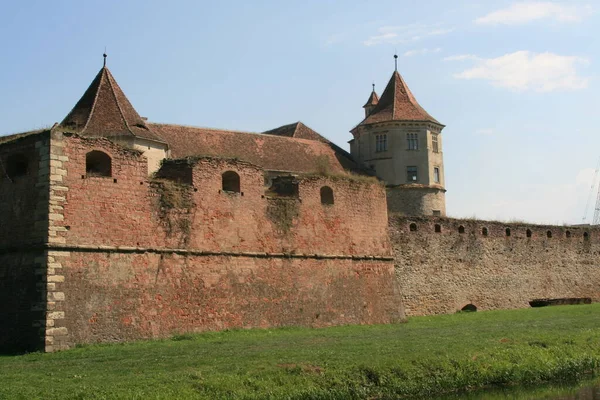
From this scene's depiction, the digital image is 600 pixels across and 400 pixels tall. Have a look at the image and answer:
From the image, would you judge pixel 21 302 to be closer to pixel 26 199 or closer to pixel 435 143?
pixel 26 199

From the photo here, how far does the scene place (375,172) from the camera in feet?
159

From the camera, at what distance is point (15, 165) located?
19.2m

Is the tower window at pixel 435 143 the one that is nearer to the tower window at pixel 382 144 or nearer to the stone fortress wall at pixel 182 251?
the tower window at pixel 382 144

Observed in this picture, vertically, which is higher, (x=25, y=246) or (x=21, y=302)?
(x=25, y=246)

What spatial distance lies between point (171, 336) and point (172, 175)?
4.16 meters

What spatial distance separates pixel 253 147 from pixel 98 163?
21612mm

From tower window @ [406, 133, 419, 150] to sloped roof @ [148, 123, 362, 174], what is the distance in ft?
16.3

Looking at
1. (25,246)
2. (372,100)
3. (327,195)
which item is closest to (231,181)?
(327,195)

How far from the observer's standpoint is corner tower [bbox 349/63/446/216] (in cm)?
4788

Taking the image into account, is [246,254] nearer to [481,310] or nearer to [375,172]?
[481,310]

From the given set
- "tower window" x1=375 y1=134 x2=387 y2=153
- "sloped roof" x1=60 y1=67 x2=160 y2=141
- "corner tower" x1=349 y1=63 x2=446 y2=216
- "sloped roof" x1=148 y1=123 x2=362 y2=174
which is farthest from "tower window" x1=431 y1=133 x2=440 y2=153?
"sloped roof" x1=60 y1=67 x2=160 y2=141

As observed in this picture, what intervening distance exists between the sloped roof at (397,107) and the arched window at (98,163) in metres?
30.3

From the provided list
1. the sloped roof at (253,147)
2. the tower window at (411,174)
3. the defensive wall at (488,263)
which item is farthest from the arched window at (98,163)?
the tower window at (411,174)

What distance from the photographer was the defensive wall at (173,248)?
17.9 m
